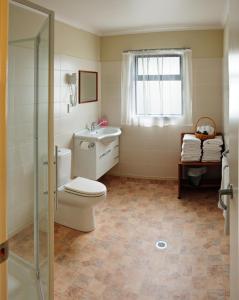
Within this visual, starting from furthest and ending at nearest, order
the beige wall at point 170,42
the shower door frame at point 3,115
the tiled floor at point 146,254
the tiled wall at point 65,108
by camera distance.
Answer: the beige wall at point 170,42 < the tiled wall at point 65,108 < the tiled floor at point 146,254 < the shower door frame at point 3,115

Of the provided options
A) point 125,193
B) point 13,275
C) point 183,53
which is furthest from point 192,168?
point 13,275

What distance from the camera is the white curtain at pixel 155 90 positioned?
4.71 metres

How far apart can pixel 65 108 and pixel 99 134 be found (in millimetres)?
682

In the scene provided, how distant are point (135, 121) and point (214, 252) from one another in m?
2.61

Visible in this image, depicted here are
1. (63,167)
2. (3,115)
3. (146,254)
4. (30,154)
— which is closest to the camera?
(3,115)

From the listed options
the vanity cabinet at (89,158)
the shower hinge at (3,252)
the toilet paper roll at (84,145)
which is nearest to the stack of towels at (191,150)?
the vanity cabinet at (89,158)

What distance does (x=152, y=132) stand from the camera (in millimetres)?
5000

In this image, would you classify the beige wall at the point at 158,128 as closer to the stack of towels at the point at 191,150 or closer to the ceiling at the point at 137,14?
the ceiling at the point at 137,14

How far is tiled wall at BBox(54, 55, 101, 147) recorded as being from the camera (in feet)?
12.6

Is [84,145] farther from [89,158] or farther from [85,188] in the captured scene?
[85,188]

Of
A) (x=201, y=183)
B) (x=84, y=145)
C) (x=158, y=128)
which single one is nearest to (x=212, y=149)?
(x=201, y=183)

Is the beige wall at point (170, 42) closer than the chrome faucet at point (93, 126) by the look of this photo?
Yes

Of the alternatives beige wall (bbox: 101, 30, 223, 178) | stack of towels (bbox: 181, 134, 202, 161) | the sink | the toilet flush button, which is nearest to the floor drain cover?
the toilet flush button

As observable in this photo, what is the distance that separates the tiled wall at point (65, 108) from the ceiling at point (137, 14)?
19.7 inches
